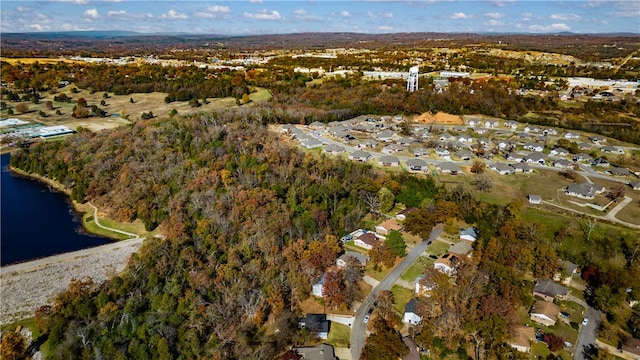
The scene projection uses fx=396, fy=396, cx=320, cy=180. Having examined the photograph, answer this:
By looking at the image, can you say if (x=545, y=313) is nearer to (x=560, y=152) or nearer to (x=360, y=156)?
(x=360, y=156)

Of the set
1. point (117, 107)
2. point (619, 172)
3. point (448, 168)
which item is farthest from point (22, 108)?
point (619, 172)

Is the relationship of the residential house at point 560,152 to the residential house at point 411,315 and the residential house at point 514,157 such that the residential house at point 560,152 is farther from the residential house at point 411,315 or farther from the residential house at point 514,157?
the residential house at point 411,315

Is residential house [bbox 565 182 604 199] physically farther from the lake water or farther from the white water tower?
the lake water

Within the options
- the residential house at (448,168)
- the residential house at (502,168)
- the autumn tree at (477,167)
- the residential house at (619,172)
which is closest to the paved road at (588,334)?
the autumn tree at (477,167)

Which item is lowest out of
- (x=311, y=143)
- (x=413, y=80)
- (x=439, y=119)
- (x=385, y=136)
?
(x=311, y=143)

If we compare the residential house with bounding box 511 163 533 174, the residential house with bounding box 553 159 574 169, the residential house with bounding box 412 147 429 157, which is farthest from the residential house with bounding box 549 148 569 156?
the residential house with bounding box 412 147 429 157

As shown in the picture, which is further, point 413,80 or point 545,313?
point 413,80
